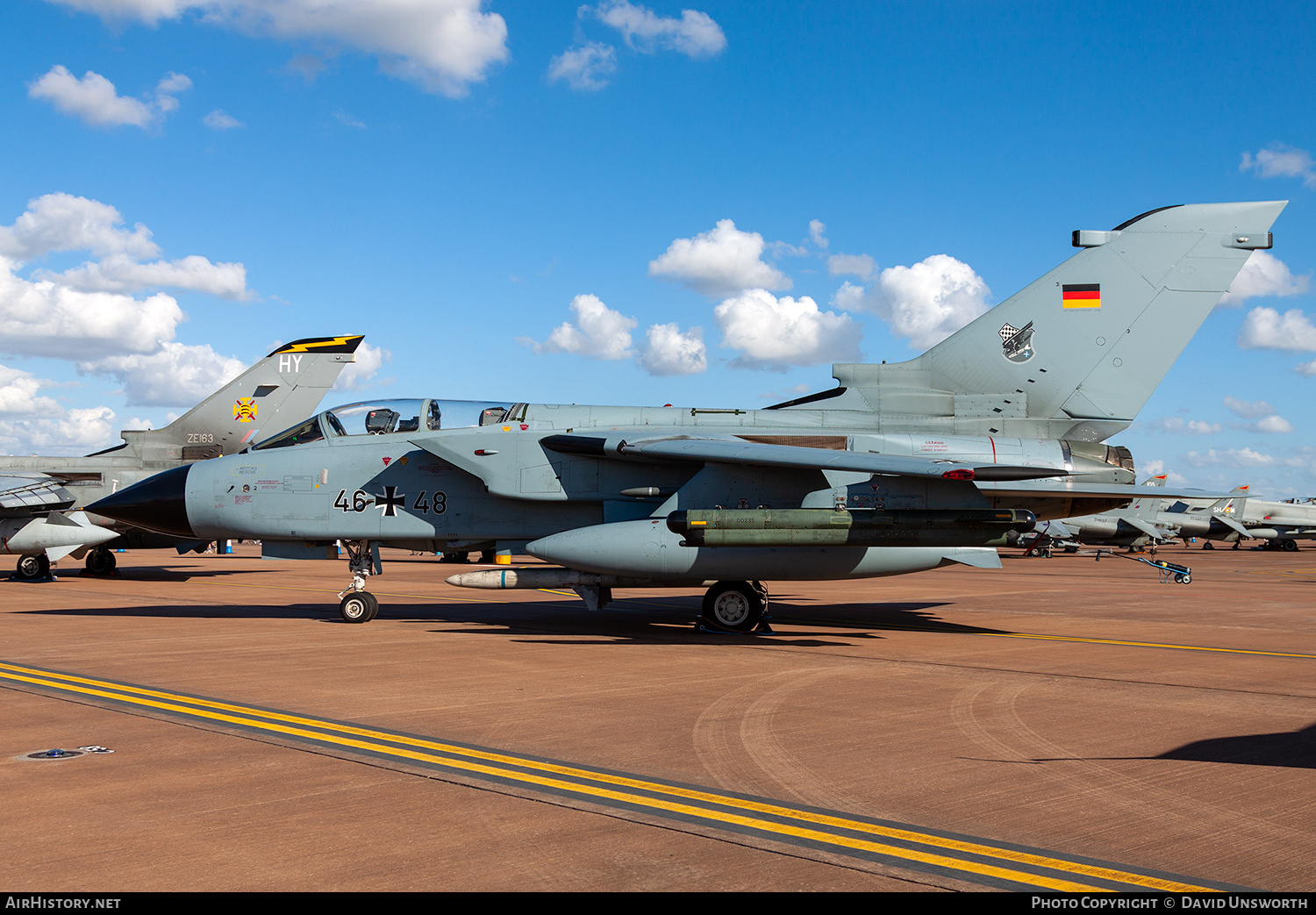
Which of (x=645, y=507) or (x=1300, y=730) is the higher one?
(x=645, y=507)

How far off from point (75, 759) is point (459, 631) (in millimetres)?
7363

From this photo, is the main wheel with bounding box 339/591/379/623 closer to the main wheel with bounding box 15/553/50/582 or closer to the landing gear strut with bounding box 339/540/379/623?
the landing gear strut with bounding box 339/540/379/623

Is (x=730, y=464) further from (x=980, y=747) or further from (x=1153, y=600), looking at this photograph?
(x=1153, y=600)

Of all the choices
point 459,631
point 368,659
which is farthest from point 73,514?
point 368,659

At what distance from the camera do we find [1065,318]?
1359cm

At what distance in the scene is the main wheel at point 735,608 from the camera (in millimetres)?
13242

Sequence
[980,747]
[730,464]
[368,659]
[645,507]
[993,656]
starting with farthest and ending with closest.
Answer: [645,507] < [730,464] < [993,656] < [368,659] < [980,747]

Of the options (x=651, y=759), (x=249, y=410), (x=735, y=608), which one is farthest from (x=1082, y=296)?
(x=249, y=410)

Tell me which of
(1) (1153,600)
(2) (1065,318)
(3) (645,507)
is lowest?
(1) (1153,600)

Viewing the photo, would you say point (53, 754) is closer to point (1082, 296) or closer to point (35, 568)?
point (1082, 296)

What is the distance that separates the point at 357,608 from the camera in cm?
1414

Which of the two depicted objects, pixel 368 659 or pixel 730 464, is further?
pixel 730 464

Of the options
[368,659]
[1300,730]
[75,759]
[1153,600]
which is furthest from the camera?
[1153,600]

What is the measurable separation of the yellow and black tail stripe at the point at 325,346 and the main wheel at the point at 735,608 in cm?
1682
